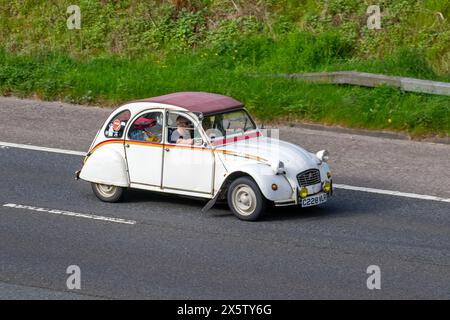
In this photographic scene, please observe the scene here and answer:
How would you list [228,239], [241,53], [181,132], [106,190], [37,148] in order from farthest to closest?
1. [241,53]
2. [37,148]
3. [106,190]
4. [181,132]
5. [228,239]

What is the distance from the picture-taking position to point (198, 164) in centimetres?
1473

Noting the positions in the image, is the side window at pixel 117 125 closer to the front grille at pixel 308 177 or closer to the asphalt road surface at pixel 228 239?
the asphalt road surface at pixel 228 239

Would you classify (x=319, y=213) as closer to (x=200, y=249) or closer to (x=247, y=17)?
(x=200, y=249)

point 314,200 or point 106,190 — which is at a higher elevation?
point 314,200

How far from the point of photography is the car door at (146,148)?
15.1 metres

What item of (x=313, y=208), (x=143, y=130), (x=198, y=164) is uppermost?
(x=143, y=130)

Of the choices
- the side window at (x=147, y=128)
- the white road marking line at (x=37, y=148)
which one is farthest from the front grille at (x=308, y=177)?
the white road marking line at (x=37, y=148)

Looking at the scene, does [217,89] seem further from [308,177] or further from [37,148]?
[308,177]

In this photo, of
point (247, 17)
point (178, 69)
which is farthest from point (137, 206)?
point (247, 17)

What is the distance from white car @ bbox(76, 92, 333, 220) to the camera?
14.3 metres

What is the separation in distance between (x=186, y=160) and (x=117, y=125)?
4.18ft

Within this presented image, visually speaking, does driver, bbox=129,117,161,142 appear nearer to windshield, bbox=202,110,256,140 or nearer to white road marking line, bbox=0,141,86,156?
windshield, bbox=202,110,256,140

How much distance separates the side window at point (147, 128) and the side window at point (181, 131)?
0.18 m

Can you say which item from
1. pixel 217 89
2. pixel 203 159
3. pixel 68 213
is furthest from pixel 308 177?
pixel 217 89
